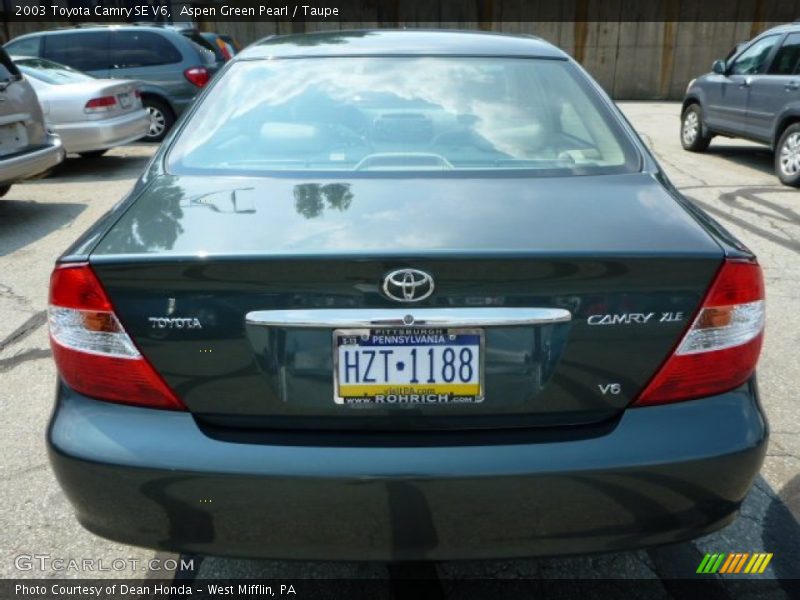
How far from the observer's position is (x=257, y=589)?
7.18 feet

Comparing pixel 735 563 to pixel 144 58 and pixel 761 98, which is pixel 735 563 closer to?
pixel 761 98

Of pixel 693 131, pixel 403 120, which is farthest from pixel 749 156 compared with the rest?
pixel 403 120

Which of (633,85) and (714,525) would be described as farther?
(633,85)

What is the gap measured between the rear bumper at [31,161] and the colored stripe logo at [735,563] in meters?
6.09

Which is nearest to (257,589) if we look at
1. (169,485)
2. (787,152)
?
(169,485)

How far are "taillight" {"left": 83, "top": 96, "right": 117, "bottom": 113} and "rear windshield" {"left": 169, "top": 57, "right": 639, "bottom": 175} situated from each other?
6.79m

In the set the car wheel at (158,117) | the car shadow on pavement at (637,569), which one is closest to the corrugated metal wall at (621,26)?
the car wheel at (158,117)

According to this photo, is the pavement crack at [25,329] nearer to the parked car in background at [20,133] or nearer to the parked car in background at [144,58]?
the parked car in background at [20,133]

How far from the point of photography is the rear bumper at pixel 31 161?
621 centimetres

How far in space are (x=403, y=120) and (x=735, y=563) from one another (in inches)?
71.2

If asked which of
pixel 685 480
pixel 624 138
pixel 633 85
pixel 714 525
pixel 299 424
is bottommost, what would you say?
pixel 633 85

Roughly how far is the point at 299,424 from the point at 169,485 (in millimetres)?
323

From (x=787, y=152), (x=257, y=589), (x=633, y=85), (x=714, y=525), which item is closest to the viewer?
(x=714, y=525)

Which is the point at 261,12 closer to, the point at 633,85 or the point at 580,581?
the point at 633,85
